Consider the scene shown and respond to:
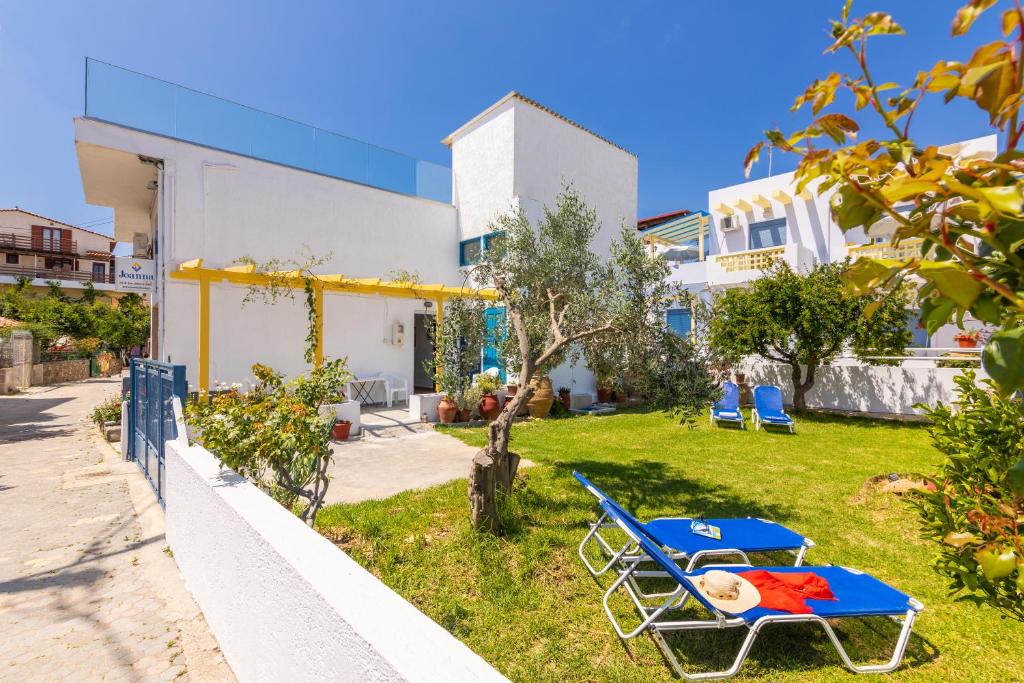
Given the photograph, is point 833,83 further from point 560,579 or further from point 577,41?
point 577,41

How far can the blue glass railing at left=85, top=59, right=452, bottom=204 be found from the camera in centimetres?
1115

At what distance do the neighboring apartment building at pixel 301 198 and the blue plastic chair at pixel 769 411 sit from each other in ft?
17.5

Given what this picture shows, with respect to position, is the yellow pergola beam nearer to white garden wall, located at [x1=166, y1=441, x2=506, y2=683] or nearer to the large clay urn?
the large clay urn

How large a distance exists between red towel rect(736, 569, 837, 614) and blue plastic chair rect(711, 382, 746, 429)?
305 inches

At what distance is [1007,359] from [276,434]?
14.3 feet

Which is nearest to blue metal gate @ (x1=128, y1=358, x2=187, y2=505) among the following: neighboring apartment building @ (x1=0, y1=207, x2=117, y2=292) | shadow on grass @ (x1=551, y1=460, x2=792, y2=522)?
shadow on grass @ (x1=551, y1=460, x2=792, y2=522)

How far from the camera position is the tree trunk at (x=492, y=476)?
5.06m

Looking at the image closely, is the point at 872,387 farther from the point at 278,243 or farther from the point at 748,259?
the point at 278,243

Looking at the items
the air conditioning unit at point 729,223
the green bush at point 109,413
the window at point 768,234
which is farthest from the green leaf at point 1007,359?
the air conditioning unit at point 729,223

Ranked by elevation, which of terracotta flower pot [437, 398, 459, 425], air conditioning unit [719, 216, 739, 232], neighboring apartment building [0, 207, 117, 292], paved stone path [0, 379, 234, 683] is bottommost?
paved stone path [0, 379, 234, 683]

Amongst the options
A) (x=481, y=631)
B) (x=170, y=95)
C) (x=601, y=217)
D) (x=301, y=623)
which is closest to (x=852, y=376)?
(x=601, y=217)

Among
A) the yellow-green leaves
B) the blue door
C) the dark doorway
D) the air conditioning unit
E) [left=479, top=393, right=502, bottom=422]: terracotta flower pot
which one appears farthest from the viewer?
the air conditioning unit

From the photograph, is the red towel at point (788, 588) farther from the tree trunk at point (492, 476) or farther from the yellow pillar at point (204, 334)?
the yellow pillar at point (204, 334)

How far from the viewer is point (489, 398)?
481 inches
